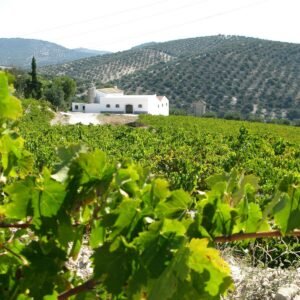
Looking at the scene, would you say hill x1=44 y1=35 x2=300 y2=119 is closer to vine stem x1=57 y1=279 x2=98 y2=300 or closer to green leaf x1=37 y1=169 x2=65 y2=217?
vine stem x1=57 y1=279 x2=98 y2=300

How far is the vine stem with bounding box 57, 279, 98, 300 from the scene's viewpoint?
1.23 metres

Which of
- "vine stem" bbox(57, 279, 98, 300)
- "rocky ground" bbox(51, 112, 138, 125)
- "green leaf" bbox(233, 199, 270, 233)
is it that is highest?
"green leaf" bbox(233, 199, 270, 233)

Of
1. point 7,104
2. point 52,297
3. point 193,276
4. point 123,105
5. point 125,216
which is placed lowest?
point 123,105

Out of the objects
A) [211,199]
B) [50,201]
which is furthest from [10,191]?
[211,199]

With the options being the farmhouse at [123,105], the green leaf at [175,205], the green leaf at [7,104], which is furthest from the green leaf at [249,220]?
the farmhouse at [123,105]

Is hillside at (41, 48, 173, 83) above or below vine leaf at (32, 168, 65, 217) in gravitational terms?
above

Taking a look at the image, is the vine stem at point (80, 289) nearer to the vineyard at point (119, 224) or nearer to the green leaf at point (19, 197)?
the vineyard at point (119, 224)

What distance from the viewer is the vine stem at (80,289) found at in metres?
1.23

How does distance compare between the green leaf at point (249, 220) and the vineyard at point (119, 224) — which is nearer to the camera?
the vineyard at point (119, 224)

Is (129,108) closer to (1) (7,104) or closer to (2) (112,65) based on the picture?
(1) (7,104)

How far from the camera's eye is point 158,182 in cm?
122

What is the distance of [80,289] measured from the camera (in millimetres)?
1275

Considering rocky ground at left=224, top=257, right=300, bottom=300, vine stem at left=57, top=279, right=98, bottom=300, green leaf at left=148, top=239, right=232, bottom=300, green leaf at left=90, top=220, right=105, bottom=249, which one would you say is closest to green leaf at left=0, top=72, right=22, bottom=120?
green leaf at left=90, top=220, right=105, bottom=249

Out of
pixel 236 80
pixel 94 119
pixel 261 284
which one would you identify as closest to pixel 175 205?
pixel 261 284
